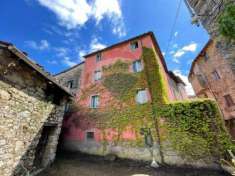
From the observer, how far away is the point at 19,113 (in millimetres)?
5324

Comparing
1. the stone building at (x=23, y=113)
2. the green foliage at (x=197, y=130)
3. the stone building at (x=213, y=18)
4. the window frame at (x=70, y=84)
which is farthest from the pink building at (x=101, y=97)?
the stone building at (x=213, y=18)

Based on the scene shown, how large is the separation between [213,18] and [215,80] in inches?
635

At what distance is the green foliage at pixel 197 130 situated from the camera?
7.19m

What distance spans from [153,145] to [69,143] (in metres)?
7.64

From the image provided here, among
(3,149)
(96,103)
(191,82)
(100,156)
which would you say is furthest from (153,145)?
(191,82)

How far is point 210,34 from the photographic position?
399 centimetres

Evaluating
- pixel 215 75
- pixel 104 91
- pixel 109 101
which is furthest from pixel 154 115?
pixel 215 75

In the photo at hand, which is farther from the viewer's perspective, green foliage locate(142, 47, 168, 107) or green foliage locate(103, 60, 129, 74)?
green foliage locate(103, 60, 129, 74)

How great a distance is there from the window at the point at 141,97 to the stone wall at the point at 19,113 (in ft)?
20.7

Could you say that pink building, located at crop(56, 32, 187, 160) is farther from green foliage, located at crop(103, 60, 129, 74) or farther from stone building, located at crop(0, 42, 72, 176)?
stone building, located at crop(0, 42, 72, 176)

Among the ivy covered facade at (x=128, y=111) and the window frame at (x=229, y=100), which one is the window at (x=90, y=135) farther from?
the window frame at (x=229, y=100)

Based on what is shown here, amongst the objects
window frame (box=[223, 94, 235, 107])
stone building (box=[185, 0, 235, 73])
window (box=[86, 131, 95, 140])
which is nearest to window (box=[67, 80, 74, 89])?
window (box=[86, 131, 95, 140])

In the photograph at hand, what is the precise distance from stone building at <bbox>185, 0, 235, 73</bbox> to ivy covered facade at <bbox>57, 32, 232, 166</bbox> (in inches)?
215

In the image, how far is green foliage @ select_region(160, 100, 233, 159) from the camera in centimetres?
719
